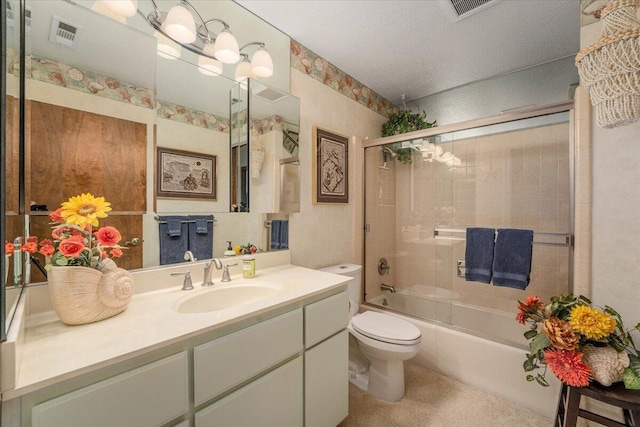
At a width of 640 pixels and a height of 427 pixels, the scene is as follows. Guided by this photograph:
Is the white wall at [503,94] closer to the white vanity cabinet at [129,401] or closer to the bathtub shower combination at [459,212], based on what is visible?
the bathtub shower combination at [459,212]

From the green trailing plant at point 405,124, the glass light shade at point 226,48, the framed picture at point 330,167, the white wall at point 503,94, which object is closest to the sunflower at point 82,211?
the glass light shade at point 226,48

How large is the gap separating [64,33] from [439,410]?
2.67 m

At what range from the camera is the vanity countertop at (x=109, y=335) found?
665 millimetres

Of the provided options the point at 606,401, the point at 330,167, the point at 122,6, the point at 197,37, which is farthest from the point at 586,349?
the point at 122,6

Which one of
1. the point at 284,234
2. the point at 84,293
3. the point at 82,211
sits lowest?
the point at 84,293

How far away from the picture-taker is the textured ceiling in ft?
5.53

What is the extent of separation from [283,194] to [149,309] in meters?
1.07

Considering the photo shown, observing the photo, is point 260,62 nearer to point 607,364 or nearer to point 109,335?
point 109,335

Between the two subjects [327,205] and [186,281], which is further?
[327,205]

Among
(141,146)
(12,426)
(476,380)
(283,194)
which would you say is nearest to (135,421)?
(12,426)

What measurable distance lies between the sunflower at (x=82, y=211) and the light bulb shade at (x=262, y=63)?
1.19 m

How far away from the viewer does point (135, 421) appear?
0.77 metres

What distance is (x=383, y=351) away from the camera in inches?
66.6

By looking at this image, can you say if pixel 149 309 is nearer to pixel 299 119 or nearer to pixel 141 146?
pixel 141 146
